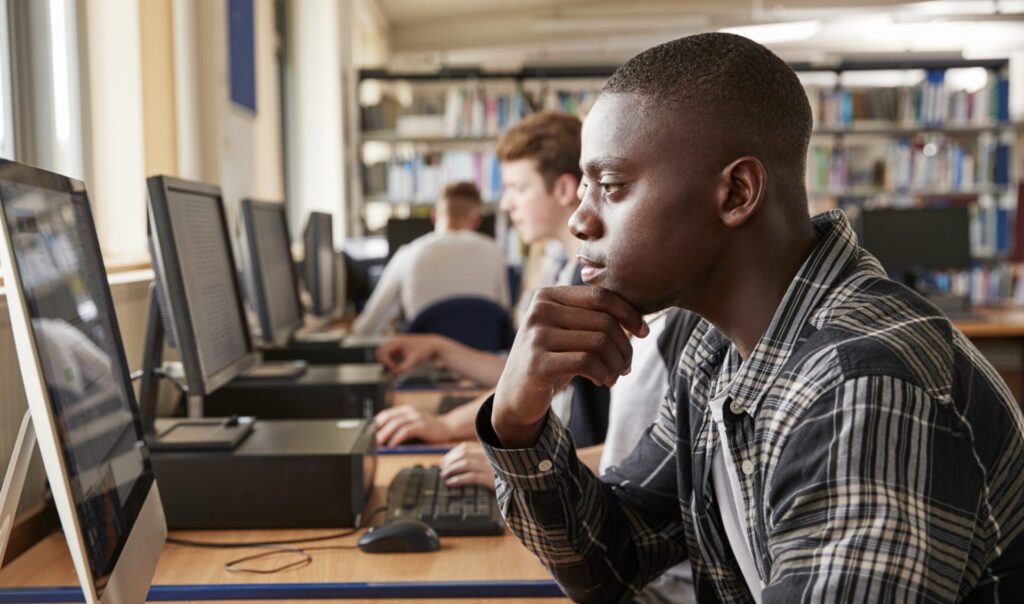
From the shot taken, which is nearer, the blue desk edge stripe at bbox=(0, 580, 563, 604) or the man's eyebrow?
the man's eyebrow

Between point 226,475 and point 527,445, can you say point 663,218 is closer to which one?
point 527,445

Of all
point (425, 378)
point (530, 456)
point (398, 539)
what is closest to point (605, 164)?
point (530, 456)

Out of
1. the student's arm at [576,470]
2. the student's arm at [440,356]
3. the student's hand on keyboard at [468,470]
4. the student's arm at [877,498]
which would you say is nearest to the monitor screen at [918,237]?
the student's arm at [440,356]

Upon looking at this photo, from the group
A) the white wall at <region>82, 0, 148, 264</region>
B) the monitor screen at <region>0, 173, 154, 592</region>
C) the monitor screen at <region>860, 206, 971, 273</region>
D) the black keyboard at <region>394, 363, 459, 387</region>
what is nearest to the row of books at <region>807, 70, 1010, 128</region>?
the monitor screen at <region>860, 206, 971, 273</region>

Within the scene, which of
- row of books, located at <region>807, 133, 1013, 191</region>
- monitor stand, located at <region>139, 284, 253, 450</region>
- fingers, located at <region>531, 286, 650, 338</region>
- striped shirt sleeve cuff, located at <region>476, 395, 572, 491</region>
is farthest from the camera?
row of books, located at <region>807, 133, 1013, 191</region>

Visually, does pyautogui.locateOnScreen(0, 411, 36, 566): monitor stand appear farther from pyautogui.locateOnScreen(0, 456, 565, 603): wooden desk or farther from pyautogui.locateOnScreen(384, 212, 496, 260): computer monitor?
pyautogui.locateOnScreen(384, 212, 496, 260): computer monitor

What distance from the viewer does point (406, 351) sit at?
8.52 feet

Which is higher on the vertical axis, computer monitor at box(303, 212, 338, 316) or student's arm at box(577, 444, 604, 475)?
computer monitor at box(303, 212, 338, 316)

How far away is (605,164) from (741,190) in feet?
0.44

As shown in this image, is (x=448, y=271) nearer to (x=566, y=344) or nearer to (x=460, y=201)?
(x=460, y=201)

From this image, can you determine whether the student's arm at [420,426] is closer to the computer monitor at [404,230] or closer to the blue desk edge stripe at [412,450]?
the blue desk edge stripe at [412,450]

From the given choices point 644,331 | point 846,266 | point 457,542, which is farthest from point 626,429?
point 846,266

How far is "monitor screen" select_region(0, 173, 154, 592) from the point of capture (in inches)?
31.4

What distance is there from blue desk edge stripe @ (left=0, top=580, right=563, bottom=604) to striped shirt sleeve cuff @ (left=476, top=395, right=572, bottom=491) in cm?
17
